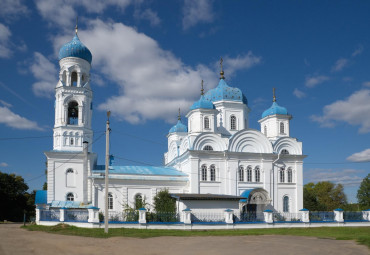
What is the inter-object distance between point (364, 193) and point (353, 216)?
2606 centimetres

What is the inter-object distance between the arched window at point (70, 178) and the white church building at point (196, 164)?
0.07 meters

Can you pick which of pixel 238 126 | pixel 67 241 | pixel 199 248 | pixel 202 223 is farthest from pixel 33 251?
pixel 238 126

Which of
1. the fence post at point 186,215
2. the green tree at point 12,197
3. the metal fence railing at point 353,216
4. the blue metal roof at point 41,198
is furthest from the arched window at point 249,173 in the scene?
the green tree at point 12,197

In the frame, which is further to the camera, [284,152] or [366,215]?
[284,152]

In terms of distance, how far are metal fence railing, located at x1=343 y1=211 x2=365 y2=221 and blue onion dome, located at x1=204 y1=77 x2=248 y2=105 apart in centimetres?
1206

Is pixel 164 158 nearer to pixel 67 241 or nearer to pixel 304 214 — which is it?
pixel 304 214

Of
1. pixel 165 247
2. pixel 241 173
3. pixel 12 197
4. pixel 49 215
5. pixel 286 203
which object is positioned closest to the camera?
pixel 165 247

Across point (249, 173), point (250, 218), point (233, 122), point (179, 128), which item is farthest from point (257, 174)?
point (179, 128)

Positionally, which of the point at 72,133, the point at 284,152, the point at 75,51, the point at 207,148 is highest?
the point at 75,51

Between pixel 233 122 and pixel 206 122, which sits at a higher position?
pixel 233 122

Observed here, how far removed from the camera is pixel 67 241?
15.0m

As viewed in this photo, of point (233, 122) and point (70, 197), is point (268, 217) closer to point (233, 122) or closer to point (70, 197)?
point (233, 122)

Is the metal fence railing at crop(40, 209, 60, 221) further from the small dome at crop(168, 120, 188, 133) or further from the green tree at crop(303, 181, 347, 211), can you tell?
the green tree at crop(303, 181, 347, 211)

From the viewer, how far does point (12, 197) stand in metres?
41.2
